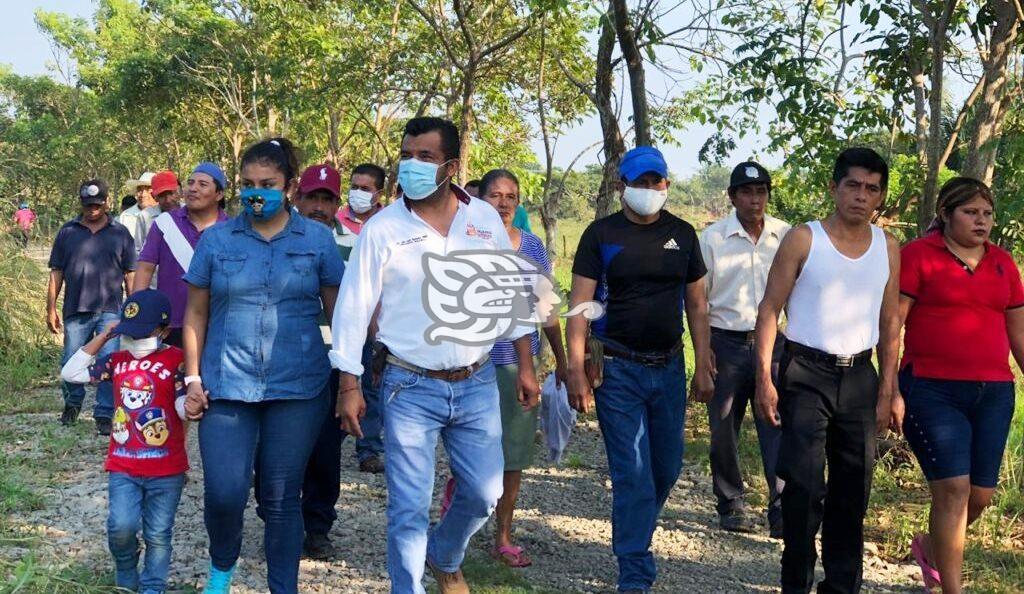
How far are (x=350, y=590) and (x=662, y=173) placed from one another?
7.60 feet

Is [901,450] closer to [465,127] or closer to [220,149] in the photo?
[465,127]

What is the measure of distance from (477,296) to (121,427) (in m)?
1.45

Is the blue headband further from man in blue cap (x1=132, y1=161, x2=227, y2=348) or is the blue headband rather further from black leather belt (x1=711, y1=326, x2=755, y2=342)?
black leather belt (x1=711, y1=326, x2=755, y2=342)

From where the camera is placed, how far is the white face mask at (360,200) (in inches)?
238

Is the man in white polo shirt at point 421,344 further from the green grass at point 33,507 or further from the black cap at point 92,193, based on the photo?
the black cap at point 92,193

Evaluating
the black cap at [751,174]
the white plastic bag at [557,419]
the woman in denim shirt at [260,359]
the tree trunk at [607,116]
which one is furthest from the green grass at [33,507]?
the tree trunk at [607,116]

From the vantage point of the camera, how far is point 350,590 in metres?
4.70

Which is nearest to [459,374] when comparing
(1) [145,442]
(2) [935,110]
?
(1) [145,442]

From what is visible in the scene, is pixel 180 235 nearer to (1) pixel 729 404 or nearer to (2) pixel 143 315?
(2) pixel 143 315

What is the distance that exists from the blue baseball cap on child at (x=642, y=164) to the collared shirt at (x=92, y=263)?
4732 millimetres

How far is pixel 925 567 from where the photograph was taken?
4828 millimetres

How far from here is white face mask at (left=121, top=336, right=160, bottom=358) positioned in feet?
13.5

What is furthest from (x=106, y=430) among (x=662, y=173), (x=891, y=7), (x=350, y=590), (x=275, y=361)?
(x=891, y=7)

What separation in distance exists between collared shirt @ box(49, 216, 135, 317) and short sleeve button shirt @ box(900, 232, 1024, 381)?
5.83 m
